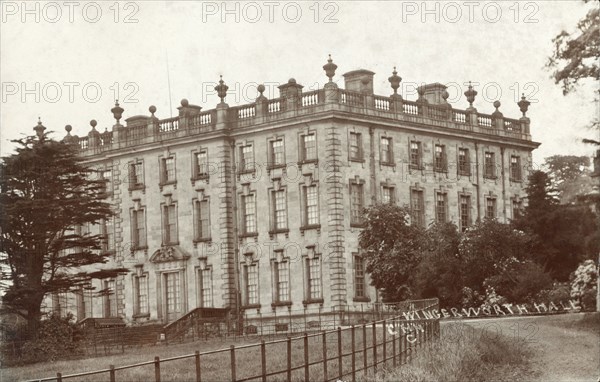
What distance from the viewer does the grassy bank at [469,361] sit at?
30522 millimetres

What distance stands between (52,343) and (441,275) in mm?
16299

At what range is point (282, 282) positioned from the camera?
216 feet

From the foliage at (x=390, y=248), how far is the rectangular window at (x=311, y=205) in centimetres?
381

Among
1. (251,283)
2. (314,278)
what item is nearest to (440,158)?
(314,278)

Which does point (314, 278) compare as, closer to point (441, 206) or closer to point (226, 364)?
point (441, 206)

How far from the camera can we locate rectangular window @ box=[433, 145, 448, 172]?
69.4 m

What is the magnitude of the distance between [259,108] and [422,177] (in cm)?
888

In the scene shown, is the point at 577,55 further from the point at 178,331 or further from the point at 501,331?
the point at 178,331

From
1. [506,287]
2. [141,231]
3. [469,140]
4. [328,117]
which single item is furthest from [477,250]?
[141,231]

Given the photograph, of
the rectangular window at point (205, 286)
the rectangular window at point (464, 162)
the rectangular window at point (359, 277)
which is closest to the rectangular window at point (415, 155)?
the rectangular window at point (464, 162)

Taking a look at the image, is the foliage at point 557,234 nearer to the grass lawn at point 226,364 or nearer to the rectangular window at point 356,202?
the rectangular window at point 356,202

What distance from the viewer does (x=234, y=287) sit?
67.6 metres

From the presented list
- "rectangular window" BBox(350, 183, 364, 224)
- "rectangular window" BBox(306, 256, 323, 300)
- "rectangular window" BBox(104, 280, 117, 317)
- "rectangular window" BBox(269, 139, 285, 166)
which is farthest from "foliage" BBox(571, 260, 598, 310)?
"rectangular window" BBox(104, 280, 117, 317)

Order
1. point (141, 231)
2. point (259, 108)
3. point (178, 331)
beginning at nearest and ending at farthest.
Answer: point (178, 331) → point (259, 108) → point (141, 231)
